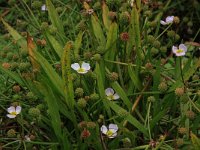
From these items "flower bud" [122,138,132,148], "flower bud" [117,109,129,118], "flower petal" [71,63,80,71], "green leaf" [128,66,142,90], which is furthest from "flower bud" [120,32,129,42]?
"flower bud" [122,138,132,148]

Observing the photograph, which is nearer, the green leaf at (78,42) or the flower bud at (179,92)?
the flower bud at (179,92)

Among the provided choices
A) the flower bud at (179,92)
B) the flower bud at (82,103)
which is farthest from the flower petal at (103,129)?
the flower bud at (179,92)

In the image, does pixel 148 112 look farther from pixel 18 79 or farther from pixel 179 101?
pixel 18 79

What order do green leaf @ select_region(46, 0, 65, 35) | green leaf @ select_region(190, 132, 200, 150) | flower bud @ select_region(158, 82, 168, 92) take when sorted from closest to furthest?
green leaf @ select_region(190, 132, 200, 150)
flower bud @ select_region(158, 82, 168, 92)
green leaf @ select_region(46, 0, 65, 35)

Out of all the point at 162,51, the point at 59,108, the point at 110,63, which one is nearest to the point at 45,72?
the point at 59,108

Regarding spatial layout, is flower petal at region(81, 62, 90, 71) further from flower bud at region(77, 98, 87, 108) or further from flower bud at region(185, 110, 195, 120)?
flower bud at region(185, 110, 195, 120)

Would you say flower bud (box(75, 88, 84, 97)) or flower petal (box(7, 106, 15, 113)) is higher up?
flower bud (box(75, 88, 84, 97))

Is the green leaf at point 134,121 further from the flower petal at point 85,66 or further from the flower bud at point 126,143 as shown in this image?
the flower petal at point 85,66

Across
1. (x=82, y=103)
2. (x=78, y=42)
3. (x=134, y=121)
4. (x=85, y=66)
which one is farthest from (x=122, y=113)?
(x=78, y=42)
